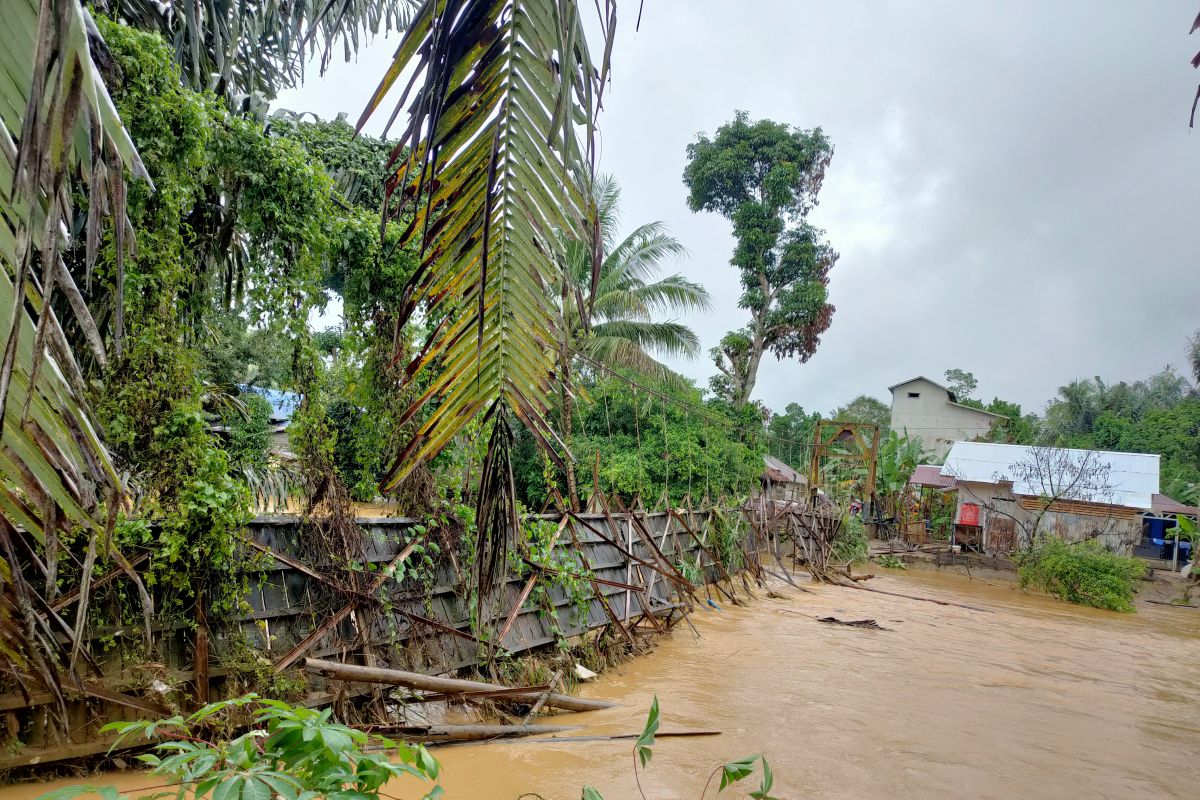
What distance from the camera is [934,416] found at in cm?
3731

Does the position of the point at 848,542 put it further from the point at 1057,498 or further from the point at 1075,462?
the point at 1075,462

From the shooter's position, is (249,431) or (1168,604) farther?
(1168,604)

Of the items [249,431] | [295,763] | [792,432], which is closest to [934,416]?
[792,432]

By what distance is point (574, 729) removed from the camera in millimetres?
5582

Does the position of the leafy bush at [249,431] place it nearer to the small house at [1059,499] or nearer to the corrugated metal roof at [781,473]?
the small house at [1059,499]

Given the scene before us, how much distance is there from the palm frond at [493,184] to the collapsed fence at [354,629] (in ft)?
2.12

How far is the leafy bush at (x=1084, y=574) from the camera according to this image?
1573 centimetres

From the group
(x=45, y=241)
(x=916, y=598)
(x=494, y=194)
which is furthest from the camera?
(x=916, y=598)

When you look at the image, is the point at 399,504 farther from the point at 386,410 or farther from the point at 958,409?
the point at 958,409

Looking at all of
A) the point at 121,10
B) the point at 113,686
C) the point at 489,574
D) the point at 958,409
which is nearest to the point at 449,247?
the point at 489,574

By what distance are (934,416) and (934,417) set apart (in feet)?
0.17

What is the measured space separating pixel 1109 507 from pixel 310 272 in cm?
2049

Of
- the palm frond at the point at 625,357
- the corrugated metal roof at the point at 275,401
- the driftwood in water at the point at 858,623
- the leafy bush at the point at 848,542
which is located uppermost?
the palm frond at the point at 625,357

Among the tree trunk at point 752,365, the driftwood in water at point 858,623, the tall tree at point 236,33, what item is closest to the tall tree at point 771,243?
the tree trunk at point 752,365
